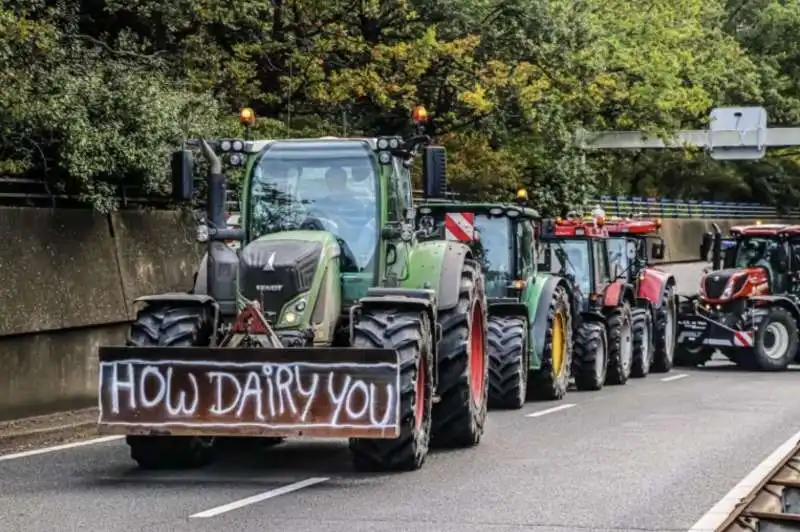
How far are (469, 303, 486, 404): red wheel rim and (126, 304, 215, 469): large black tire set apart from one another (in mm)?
2824

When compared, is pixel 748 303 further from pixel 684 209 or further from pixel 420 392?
pixel 684 209

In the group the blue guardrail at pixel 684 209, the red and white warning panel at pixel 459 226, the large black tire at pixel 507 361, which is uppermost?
the blue guardrail at pixel 684 209

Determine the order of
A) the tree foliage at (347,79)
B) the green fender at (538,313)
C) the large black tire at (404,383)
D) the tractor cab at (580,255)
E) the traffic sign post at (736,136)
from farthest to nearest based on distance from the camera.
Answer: the traffic sign post at (736,136) < the tractor cab at (580,255) < the green fender at (538,313) < the tree foliage at (347,79) < the large black tire at (404,383)

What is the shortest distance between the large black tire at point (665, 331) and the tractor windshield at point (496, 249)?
817cm

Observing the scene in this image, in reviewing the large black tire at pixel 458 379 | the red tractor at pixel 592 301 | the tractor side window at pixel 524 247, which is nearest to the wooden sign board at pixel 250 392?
the large black tire at pixel 458 379

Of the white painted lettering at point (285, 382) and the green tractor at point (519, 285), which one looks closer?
the white painted lettering at point (285, 382)

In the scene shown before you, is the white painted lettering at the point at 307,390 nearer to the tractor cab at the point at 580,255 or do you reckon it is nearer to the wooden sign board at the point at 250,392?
the wooden sign board at the point at 250,392

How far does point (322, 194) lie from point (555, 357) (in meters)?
8.40

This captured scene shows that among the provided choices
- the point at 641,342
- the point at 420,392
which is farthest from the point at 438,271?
the point at 641,342

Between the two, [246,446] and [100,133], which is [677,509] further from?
[100,133]

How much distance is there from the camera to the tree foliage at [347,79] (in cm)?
1741

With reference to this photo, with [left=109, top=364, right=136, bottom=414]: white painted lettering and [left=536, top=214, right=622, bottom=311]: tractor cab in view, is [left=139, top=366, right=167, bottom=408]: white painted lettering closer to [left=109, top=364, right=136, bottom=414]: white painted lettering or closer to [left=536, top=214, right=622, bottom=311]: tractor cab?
[left=109, top=364, right=136, bottom=414]: white painted lettering

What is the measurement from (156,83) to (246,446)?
265 inches

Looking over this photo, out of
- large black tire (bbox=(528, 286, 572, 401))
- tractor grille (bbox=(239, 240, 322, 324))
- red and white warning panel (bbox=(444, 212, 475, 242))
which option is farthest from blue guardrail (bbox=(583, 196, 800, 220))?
tractor grille (bbox=(239, 240, 322, 324))
